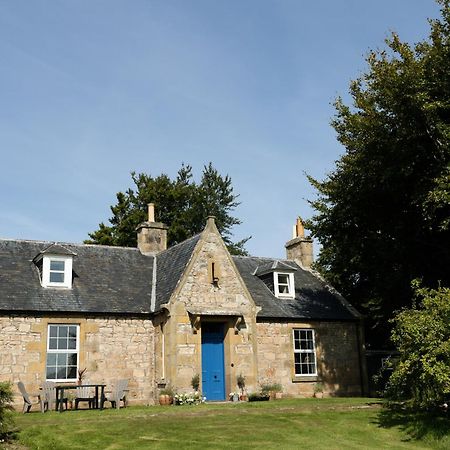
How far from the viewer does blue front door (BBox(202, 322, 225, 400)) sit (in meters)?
23.9

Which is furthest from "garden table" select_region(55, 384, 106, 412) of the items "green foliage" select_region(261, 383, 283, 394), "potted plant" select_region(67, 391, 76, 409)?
"green foliage" select_region(261, 383, 283, 394)

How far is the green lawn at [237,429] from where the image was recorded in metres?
14.4

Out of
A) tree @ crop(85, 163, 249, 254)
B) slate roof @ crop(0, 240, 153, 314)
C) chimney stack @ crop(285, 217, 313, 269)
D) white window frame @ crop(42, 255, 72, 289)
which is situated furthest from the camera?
tree @ crop(85, 163, 249, 254)

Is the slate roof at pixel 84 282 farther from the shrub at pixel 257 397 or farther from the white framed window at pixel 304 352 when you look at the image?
the white framed window at pixel 304 352

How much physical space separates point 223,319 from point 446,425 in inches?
392

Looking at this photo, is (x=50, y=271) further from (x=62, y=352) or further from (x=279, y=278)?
(x=279, y=278)

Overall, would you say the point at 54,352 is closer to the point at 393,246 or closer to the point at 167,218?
the point at 393,246

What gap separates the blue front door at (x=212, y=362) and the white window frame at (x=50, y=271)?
5.82m

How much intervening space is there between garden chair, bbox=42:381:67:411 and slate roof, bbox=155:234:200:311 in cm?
498

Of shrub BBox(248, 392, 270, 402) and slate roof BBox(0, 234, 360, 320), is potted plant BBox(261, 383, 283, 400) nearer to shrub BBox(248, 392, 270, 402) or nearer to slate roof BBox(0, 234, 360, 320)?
shrub BBox(248, 392, 270, 402)

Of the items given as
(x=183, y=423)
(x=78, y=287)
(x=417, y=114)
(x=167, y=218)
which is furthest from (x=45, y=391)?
(x=167, y=218)

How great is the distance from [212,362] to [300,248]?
9.92m

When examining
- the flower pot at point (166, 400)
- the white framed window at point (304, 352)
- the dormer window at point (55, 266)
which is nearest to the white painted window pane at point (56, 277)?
the dormer window at point (55, 266)

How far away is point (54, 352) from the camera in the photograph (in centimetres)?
2273
